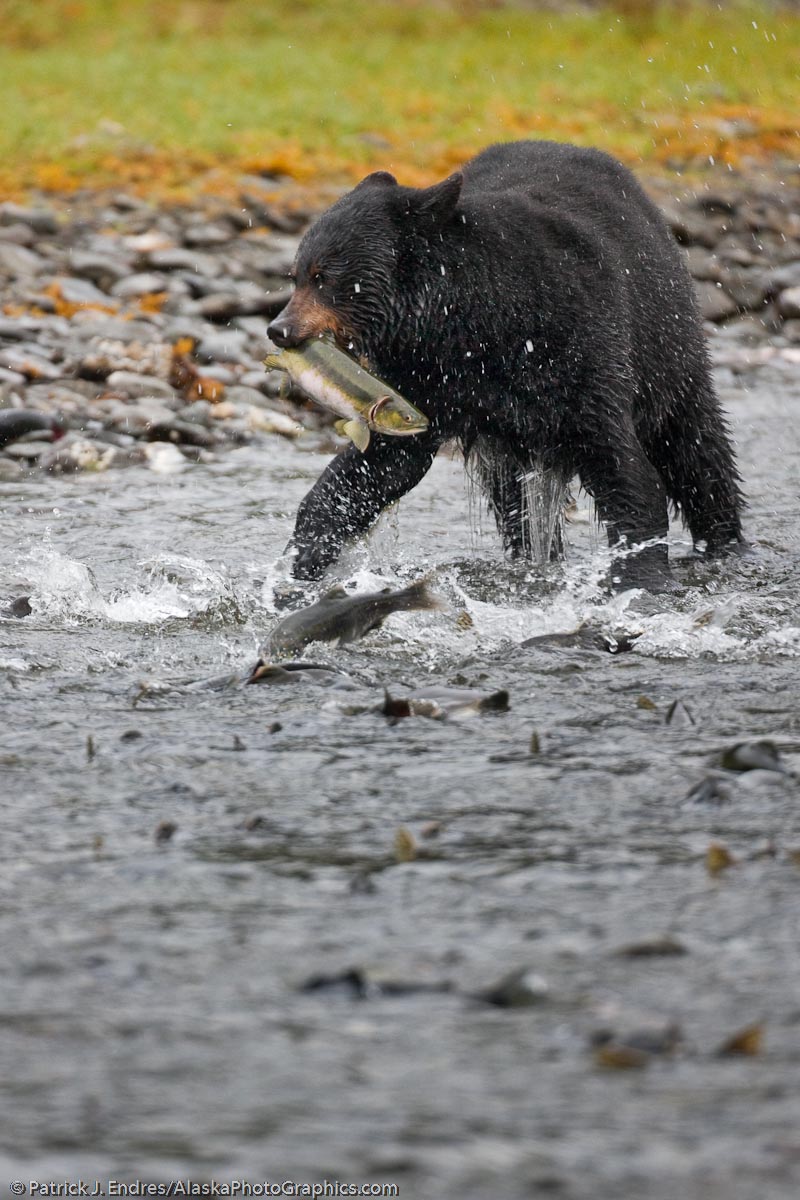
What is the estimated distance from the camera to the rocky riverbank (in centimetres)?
881

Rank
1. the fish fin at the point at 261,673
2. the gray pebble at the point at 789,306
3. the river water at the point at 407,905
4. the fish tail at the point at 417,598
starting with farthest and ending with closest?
the gray pebble at the point at 789,306 → the fish tail at the point at 417,598 → the fish fin at the point at 261,673 → the river water at the point at 407,905

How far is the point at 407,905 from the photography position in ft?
10.3

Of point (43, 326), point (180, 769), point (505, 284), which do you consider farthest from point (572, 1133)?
point (43, 326)

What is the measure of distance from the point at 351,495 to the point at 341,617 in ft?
3.69

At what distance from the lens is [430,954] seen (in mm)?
2922

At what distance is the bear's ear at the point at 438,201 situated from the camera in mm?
5301

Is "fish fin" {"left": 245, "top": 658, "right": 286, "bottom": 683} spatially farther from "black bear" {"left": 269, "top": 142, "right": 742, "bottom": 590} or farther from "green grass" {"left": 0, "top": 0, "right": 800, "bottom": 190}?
"green grass" {"left": 0, "top": 0, "right": 800, "bottom": 190}

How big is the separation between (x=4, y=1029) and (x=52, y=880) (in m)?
0.61

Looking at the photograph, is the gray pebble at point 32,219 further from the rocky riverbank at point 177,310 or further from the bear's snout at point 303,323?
the bear's snout at point 303,323

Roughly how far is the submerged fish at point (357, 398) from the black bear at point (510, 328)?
0.16 m

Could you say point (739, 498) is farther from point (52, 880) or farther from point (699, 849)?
point (52, 880)

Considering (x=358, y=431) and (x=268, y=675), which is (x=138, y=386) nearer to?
(x=358, y=431)

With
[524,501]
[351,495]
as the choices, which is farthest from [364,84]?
[351,495]

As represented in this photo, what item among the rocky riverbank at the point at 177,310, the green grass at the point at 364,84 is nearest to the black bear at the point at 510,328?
the rocky riverbank at the point at 177,310
